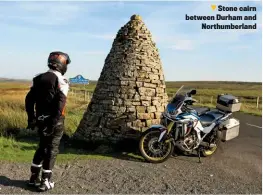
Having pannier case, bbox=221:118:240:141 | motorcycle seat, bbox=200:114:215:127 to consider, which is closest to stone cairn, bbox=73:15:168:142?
motorcycle seat, bbox=200:114:215:127

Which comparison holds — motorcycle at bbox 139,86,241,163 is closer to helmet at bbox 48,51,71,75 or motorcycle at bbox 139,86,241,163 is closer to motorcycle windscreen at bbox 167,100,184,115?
motorcycle windscreen at bbox 167,100,184,115

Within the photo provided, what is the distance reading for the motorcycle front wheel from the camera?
7.31m

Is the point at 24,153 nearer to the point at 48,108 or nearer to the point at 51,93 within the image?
the point at 48,108

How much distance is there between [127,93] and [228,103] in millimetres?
2279

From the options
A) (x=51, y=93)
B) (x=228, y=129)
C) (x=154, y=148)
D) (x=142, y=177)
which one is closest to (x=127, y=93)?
(x=154, y=148)

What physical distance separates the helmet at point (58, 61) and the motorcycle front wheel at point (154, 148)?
2.48 metres

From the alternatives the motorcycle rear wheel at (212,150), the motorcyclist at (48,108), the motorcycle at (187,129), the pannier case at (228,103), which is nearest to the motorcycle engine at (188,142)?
the motorcycle at (187,129)

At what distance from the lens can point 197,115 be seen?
784 cm

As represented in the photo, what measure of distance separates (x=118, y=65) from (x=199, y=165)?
3.03 m

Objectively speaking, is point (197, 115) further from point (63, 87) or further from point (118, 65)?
point (63, 87)

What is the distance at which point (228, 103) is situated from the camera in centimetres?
796

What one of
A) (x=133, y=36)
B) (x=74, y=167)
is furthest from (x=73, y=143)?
(x=133, y=36)

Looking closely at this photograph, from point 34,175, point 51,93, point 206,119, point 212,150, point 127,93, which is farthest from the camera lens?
point 127,93

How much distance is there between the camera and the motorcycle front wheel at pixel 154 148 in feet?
24.0
